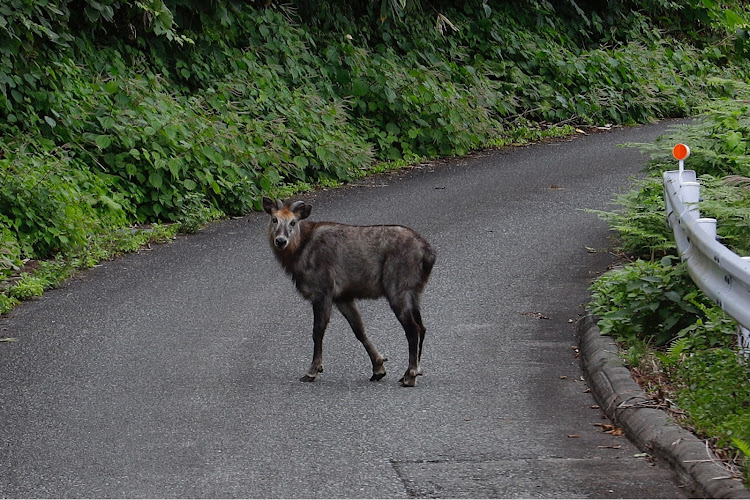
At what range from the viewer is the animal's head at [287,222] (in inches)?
307

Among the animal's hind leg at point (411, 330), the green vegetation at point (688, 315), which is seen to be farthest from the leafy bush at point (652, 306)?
the animal's hind leg at point (411, 330)

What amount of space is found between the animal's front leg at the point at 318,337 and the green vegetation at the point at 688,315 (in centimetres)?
198

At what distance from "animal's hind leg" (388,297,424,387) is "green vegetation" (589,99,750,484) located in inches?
54.0

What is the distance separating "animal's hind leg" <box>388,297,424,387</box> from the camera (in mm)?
7512

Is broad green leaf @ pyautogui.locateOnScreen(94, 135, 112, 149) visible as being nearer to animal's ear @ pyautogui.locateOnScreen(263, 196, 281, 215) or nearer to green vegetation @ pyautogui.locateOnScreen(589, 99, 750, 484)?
animal's ear @ pyautogui.locateOnScreen(263, 196, 281, 215)

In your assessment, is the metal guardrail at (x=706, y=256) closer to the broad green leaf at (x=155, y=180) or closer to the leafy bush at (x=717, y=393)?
the leafy bush at (x=717, y=393)

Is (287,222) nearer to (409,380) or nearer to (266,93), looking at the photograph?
(409,380)

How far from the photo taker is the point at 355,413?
6.87m

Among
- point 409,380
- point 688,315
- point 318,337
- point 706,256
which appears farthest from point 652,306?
point 318,337

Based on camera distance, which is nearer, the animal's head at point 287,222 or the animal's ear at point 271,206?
the animal's head at point 287,222

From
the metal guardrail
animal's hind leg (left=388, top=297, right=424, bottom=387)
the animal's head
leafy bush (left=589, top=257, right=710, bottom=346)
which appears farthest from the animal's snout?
the metal guardrail

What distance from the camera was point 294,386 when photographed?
7.50 metres

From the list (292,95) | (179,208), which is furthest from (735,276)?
(292,95)

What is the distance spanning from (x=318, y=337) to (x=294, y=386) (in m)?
0.40
